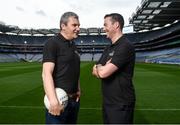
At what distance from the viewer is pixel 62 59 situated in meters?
5.36

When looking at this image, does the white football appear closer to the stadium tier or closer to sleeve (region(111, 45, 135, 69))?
sleeve (region(111, 45, 135, 69))

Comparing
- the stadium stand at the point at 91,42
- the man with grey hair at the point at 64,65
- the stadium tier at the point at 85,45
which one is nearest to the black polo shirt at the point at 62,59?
the man with grey hair at the point at 64,65

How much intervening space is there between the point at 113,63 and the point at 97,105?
7.82m

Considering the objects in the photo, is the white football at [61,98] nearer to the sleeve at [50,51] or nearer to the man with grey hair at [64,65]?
the man with grey hair at [64,65]

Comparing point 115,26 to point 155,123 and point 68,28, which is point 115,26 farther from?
point 155,123

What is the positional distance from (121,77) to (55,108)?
1093mm

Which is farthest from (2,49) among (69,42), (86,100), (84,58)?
(69,42)

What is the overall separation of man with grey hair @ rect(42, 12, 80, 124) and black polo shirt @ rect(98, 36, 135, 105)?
53 cm

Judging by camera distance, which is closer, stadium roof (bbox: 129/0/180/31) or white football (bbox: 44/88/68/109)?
white football (bbox: 44/88/68/109)

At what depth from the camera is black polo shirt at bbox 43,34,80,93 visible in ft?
17.2

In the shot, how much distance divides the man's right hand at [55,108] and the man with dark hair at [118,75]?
0.78m

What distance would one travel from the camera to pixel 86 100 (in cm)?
1430

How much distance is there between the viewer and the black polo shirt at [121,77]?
17.3ft

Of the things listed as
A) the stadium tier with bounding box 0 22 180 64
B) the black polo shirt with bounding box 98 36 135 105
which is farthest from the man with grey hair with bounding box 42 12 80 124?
the stadium tier with bounding box 0 22 180 64
